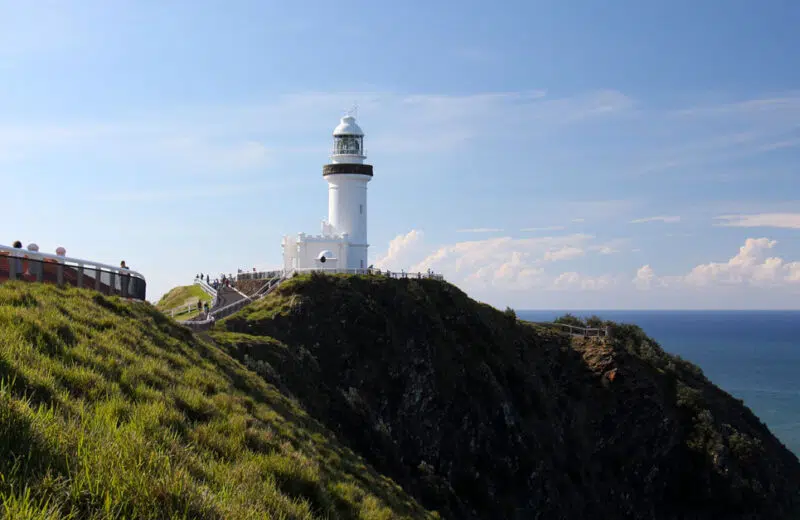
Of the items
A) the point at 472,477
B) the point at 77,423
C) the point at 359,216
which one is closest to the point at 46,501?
the point at 77,423

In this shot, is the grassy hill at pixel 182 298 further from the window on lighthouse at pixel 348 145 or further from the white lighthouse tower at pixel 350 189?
the window on lighthouse at pixel 348 145

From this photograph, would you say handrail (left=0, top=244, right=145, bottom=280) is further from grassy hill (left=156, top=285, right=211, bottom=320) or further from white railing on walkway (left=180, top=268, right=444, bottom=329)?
grassy hill (left=156, top=285, right=211, bottom=320)

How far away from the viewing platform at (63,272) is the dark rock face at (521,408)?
9.97 m

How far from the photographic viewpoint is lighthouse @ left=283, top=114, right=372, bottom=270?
181 ft

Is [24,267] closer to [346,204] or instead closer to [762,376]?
[346,204]

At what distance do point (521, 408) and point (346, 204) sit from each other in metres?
25.0

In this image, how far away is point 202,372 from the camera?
12.9m

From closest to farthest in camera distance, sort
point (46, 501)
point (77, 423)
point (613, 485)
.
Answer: point (46, 501), point (77, 423), point (613, 485)

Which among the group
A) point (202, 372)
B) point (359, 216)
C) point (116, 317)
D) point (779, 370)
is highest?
point (359, 216)

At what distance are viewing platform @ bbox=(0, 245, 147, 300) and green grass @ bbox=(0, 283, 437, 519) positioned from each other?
35.6 inches

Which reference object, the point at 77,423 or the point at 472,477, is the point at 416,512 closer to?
the point at 77,423

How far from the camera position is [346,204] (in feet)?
186

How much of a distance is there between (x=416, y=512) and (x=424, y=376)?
78.8ft

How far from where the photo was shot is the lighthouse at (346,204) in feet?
181
